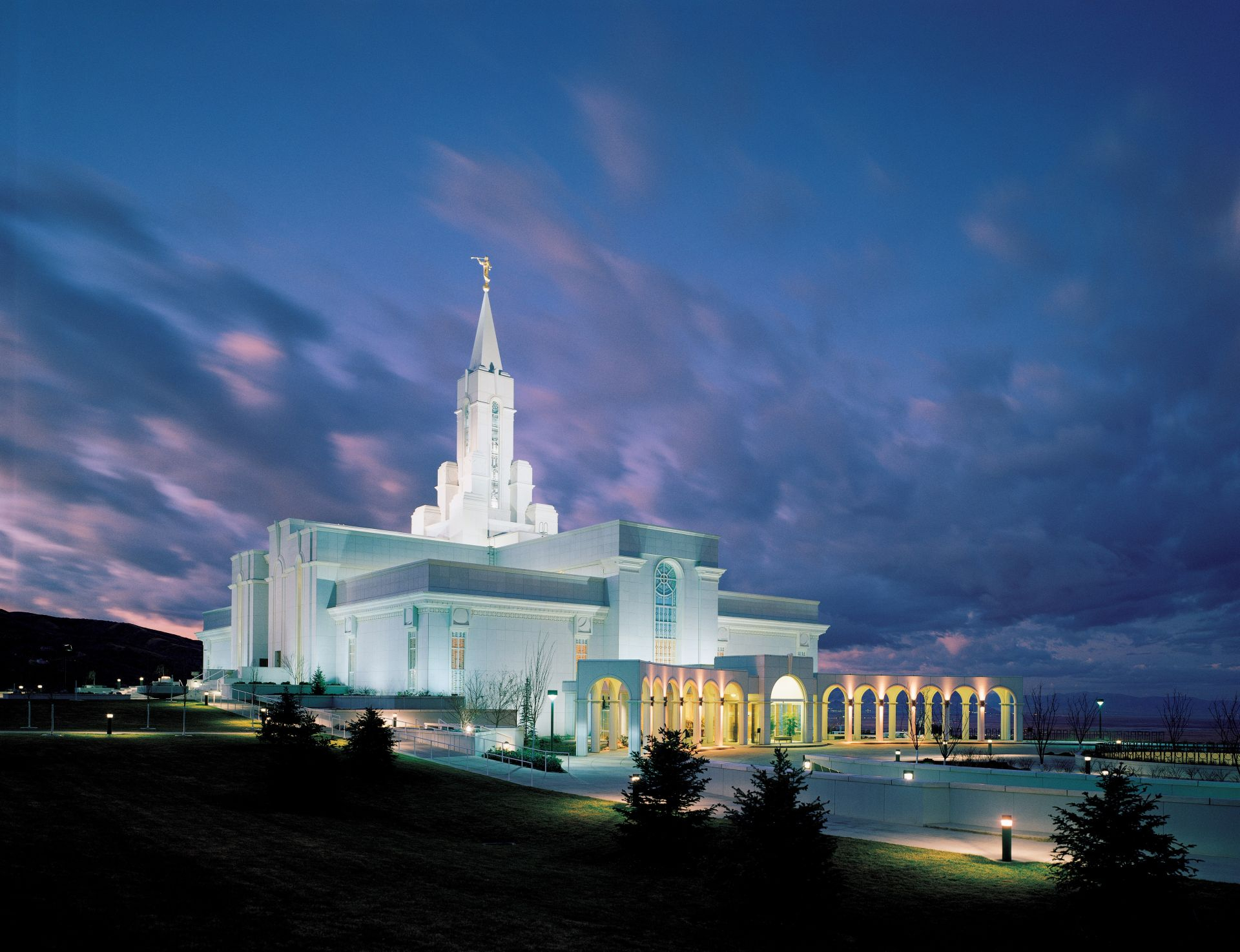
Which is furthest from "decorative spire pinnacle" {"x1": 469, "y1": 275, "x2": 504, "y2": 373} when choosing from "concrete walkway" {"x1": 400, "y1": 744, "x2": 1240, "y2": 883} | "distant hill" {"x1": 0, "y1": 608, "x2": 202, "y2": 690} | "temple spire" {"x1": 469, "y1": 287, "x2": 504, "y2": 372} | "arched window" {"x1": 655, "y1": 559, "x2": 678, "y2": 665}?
"distant hill" {"x1": 0, "y1": 608, "x2": 202, "y2": 690}

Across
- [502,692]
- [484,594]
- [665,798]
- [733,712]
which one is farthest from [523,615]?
[665,798]

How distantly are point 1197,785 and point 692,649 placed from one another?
37.8 m

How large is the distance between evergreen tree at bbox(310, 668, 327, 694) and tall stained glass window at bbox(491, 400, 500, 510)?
18683 millimetres

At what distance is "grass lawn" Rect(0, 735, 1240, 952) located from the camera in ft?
38.2

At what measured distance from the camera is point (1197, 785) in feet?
75.8

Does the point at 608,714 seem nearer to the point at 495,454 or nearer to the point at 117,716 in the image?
the point at 117,716

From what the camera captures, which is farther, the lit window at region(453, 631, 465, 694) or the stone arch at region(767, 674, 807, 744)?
the stone arch at region(767, 674, 807, 744)

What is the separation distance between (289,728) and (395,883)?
32.2ft

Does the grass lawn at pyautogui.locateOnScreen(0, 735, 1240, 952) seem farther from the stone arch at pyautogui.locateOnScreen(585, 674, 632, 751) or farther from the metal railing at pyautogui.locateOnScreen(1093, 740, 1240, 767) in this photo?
the metal railing at pyautogui.locateOnScreen(1093, 740, 1240, 767)

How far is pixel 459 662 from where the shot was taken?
52375 millimetres

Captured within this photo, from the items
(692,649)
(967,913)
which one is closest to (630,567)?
(692,649)

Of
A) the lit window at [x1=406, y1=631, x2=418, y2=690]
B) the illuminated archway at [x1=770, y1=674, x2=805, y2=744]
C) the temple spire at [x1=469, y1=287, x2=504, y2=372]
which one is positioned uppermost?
the temple spire at [x1=469, y1=287, x2=504, y2=372]

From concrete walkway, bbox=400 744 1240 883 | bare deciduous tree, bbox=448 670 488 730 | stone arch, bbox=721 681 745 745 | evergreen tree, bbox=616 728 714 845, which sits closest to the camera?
evergreen tree, bbox=616 728 714 845

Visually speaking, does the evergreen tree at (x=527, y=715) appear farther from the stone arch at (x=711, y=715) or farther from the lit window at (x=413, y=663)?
the stone arch at (x=711, y=715)
